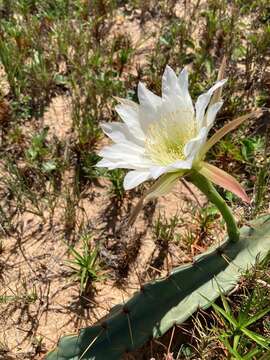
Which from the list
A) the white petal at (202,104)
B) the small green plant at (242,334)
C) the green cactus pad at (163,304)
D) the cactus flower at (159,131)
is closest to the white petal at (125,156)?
the cactus flower at (159,131)

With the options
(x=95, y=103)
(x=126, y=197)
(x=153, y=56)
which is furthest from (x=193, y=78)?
(x=126, y=197)

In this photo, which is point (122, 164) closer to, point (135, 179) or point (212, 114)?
point (135, 179)

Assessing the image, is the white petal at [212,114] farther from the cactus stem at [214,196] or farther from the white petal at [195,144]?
the cactus stem at [214,196]

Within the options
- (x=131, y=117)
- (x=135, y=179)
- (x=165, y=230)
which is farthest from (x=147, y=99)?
(x=165, y=230)

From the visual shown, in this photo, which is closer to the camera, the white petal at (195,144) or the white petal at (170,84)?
the white petal at (195,144)

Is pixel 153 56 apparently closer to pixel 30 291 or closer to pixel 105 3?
pixel 105 3
